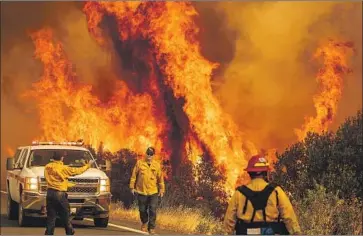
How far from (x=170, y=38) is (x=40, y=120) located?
7.20 meters

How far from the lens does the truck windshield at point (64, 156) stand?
19.1 meters

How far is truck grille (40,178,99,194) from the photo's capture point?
18.2m

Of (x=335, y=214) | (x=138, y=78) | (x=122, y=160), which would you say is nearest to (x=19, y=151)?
(x=335, y=214)

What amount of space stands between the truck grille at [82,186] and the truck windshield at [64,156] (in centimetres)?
66

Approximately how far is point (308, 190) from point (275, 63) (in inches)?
1097

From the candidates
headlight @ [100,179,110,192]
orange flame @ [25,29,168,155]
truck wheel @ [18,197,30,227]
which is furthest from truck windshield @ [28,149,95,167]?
orange flame @ [25,29,168,155]

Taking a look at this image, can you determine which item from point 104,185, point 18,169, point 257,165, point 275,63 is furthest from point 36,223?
point 275,63

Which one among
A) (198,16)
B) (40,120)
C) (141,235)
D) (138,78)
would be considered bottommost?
(141,235)

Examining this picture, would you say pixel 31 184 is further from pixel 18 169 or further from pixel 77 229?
pixel 77 229

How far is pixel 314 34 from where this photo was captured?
46.8 meters

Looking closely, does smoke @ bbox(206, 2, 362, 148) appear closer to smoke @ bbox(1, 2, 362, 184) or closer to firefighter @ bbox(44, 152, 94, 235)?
smoke @ bbox(1, 2, 362, 184)

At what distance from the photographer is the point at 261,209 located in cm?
921

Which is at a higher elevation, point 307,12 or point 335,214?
point 307,12

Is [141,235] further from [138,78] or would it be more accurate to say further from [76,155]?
[138,78]
